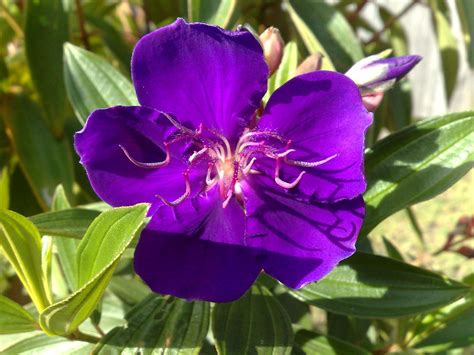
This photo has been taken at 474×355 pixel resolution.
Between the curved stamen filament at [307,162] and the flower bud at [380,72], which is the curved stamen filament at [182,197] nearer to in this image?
the curved stamen filament at [307,162]

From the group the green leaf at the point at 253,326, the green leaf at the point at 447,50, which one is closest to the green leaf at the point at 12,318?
the green leaf at the point at 253,326

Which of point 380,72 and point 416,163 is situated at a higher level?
point 380,72

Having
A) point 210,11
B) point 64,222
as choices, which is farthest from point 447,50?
point 64,222

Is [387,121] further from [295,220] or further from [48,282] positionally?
[48,282]

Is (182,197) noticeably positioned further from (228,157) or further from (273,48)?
(273,48)

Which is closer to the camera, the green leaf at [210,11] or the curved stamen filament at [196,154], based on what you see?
the curved stamen filament at [196,154]

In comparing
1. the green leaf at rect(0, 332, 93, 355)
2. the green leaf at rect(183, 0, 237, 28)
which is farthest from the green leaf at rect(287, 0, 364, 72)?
the green leaf at rect(0, 332, 93, 355)
